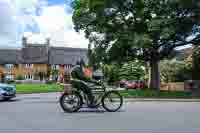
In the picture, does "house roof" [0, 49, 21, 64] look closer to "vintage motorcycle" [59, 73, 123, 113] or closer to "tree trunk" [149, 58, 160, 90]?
"tree trunk" [149, 58, 160, 90]

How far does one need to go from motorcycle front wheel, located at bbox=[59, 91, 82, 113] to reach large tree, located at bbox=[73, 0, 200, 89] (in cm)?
1642

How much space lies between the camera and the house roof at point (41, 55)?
128 meters

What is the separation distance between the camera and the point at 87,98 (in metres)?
17.0

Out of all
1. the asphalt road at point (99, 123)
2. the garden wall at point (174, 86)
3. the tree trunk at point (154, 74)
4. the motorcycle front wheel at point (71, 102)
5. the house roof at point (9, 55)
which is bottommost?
the asphalt road at point (99, 123)

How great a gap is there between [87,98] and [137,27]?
19.4m

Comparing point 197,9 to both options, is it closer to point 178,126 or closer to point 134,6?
point 134,6

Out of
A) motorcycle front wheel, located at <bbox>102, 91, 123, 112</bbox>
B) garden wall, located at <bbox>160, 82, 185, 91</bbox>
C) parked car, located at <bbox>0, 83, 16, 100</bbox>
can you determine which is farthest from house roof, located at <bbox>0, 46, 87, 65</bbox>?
motorcycle front wheel, located at <bbox>102, 91, 123, 112</bbox>

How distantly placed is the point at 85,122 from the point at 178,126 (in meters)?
2.80

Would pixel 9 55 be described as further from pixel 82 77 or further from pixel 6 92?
pixel 82 77

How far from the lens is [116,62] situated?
1564 inches

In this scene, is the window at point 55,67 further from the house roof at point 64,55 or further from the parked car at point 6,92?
the parked car at point 6,92

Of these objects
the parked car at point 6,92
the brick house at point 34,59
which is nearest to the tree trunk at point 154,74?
the parked car at point 6,92

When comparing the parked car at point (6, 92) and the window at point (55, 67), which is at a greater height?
the window at point (55, 67)

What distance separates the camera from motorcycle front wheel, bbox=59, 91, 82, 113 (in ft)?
55.6
